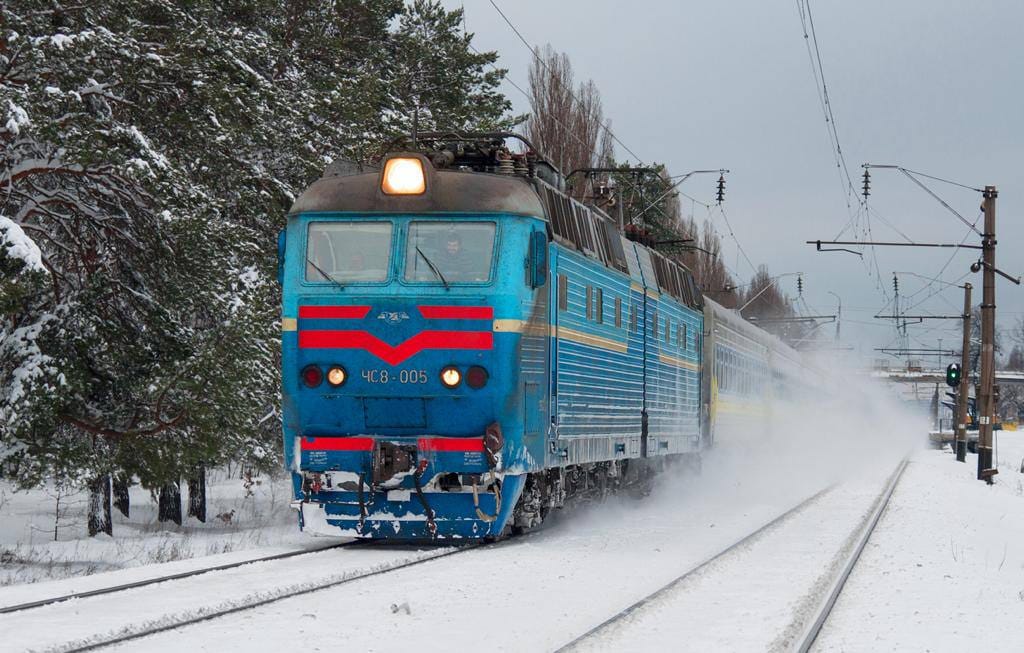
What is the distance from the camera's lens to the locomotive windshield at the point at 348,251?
40.4 ft

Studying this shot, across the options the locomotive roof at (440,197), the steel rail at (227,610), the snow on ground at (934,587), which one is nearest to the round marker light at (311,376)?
the locomotive roof at (440,197)

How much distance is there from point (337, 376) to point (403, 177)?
201cm

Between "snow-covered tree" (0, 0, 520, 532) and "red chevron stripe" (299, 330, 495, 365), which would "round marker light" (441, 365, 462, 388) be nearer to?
"red chevron stripe" (299, 330, 495, 365)

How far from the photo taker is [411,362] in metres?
12.1

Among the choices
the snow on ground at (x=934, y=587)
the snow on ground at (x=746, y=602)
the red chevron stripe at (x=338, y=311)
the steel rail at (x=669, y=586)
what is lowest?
the snow on ground at (x=934, y=587)

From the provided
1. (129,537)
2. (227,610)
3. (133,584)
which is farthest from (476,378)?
(129,537)

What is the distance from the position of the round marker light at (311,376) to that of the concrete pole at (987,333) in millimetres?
20809

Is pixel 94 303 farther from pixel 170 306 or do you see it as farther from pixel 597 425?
pixel 597 425

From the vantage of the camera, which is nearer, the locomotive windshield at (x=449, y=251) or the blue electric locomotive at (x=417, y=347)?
the blue electric locomotive at (x=417, y=347)

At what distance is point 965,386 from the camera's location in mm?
47688

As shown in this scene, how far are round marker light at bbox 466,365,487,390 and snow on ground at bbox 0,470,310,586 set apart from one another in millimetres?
2404

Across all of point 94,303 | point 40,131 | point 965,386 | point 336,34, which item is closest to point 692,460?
point 336,34

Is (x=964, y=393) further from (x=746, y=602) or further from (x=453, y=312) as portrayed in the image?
(x=746, y=602)

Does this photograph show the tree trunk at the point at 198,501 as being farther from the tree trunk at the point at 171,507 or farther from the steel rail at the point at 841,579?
the steel rail at the point at 841,579
